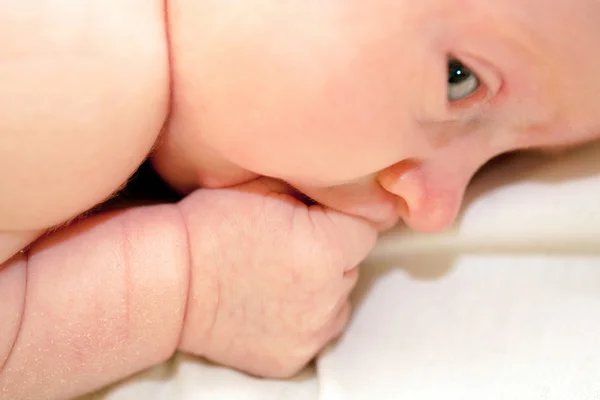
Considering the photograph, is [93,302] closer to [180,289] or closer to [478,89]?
[180,289]

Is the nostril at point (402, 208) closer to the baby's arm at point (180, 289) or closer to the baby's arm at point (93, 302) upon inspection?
the baby's arm at point (180, 289)

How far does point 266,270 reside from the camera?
750mm

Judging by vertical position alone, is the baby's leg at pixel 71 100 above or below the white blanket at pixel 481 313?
above

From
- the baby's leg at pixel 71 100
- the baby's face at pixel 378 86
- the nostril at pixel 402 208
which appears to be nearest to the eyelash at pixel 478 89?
the baby's face at pixel 378 86

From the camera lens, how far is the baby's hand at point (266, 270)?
0.74 metres

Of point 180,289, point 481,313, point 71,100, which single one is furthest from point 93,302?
point 481,313

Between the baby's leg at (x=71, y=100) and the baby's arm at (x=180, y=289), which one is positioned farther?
the baby's arm at (x=180, y=289)

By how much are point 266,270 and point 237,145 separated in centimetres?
15

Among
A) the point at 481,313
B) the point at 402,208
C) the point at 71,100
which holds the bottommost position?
the point at 481,313

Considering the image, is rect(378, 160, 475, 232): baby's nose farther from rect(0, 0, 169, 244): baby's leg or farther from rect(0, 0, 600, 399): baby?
rect(0, 0, 169, 244): baby's leg

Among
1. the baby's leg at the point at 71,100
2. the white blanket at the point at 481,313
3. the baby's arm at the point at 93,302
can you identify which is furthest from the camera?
the white blanket at the point at 481,313

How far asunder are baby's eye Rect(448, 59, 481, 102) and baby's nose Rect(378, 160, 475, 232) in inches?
3.4

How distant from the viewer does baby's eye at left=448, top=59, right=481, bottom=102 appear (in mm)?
690

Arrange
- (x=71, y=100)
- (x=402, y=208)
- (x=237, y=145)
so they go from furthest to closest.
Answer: (x=402, y=208) < (x=237, y=145) < (x=71, y=100)
